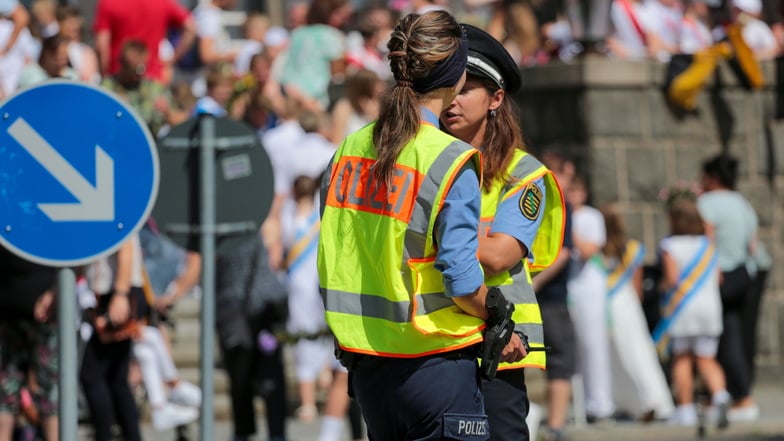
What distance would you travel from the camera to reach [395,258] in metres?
5.08

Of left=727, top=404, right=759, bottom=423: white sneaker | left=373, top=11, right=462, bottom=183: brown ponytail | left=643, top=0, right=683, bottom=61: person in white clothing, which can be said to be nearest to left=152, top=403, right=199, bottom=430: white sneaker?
left=727, top=404, right=759, bottom=423: white sneaker

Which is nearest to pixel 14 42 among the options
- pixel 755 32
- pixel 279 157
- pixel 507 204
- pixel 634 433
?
pixel 279 157

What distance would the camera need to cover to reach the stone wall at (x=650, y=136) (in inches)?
573

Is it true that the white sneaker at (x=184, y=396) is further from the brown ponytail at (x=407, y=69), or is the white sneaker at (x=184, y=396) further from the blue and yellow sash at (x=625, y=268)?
the brown ponytail at (x=407, y=69)

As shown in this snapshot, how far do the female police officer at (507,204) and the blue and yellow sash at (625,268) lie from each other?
7.30 meters

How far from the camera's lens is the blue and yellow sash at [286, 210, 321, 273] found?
38.2ft

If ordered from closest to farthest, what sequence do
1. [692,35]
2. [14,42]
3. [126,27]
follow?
1. [14,42]
2. [126,27]
3. [692,35]

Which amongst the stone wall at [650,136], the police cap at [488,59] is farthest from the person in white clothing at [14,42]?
the police cap at [488,59]

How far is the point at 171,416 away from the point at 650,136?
5648mm

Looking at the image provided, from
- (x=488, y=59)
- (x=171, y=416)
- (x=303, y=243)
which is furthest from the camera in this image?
(x=303, y=243)

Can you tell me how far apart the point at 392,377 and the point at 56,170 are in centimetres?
182

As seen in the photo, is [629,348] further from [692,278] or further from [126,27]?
[126,27]

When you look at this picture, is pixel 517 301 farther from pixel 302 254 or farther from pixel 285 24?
pixel 285 24

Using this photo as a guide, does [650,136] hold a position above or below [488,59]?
above
